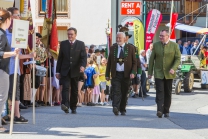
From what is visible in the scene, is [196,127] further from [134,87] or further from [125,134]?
[134,87]

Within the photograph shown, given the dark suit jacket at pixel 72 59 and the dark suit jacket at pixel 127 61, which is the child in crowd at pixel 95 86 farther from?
the dark suit jacket at pixel 72 59

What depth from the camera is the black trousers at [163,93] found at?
1639 centimetres

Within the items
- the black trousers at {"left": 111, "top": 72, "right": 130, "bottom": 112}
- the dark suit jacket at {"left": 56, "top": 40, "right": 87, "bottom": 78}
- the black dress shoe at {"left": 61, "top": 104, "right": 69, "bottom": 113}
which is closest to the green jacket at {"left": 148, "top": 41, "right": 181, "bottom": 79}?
the black trousers at {"left": 111, "top": 72, "right": 130, "bottom": 112}

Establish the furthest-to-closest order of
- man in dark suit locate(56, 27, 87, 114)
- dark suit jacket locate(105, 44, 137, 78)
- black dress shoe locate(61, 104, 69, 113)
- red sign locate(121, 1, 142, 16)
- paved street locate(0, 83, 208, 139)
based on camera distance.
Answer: red sign locate(121, 1, 142, 16) < dark suit jacket locate(105, 44, 137, 78) < man in dark suit locate(56, 27, 87, 114) < black dress shoe locate(61, 104, 69, 113) < paved street locate(0, 83, 208, 139)

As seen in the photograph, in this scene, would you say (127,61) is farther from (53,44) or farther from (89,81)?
(89,81)

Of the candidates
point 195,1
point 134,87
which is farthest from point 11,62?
point 195,1

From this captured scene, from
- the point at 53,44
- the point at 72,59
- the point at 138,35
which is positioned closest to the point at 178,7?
the point at 138,35

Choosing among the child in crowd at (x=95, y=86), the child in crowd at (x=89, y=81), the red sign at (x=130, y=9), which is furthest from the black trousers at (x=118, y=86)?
the red sign at (x=130, y=9)

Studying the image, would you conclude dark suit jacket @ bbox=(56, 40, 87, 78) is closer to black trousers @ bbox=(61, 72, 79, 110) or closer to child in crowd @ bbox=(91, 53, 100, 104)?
black trousers @ bbox=(61, 72, 79, 110)

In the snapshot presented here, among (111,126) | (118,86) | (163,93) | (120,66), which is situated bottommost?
(111,126)

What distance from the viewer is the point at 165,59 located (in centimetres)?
1645

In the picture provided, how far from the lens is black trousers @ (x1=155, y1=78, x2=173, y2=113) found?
1639 centimetres

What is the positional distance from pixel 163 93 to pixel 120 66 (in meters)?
1.16

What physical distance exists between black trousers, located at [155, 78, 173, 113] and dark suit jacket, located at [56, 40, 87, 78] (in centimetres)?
175
